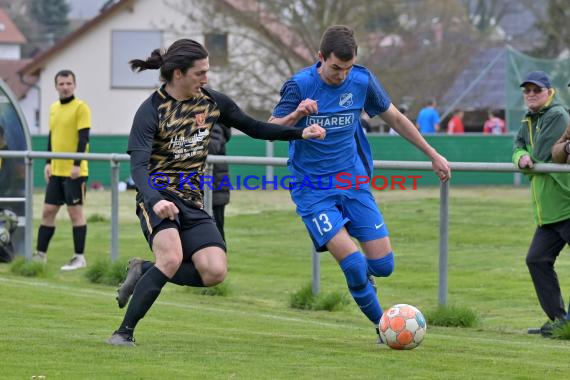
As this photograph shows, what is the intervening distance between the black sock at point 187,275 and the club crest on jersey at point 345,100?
1473mm

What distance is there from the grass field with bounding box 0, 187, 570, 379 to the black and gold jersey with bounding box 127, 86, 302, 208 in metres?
1.04

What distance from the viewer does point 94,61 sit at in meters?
58.6

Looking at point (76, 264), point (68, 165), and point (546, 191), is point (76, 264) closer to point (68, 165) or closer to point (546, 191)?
point (68, 165)

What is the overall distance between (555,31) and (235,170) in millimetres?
29826

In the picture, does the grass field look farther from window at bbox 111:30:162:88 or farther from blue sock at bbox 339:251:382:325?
window at bbox 111:30:162:88

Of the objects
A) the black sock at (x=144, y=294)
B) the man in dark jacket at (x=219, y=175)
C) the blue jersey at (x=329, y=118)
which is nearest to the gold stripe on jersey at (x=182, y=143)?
the black sock at (x=144, y=294)

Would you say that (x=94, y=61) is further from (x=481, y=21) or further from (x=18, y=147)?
(x=18, y=147)

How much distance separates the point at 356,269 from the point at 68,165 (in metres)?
7.19

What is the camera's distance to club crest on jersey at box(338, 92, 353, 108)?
8328 mm

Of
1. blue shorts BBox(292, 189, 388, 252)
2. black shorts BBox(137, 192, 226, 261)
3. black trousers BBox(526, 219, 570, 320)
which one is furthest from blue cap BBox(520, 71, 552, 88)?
black shorts BBox(137, 192, 226, 261)

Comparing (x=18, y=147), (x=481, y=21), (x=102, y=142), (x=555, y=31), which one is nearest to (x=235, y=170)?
(x=102, y=142)

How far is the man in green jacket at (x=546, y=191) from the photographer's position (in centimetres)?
961

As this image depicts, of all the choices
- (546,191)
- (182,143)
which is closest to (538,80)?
(546,191)

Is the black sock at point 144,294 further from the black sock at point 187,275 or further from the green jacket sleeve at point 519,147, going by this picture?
the green jacket sleeve at point 519,147
